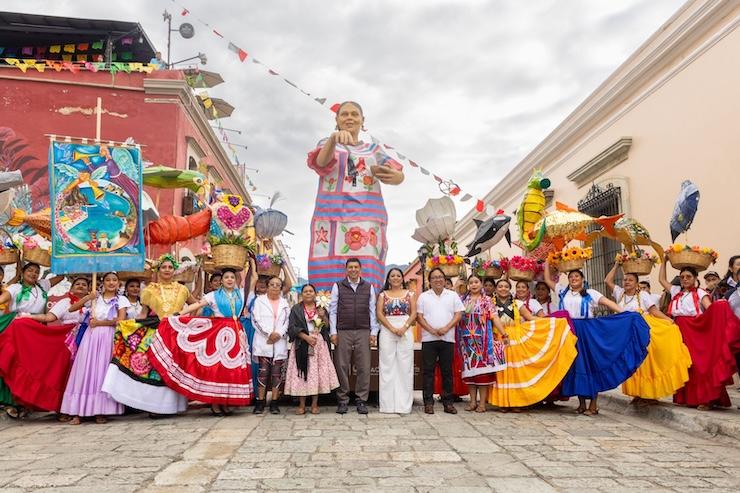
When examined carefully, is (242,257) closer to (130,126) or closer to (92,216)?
(92,216)

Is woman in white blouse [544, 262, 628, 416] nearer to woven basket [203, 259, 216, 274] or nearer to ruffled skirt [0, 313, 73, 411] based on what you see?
woven basket [203, 259, 216, 274]

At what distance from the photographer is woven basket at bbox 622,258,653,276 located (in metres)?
6.78

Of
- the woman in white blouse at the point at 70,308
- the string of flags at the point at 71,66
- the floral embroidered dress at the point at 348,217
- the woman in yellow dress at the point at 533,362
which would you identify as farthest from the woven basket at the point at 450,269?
the string of flags at the point at 71,66

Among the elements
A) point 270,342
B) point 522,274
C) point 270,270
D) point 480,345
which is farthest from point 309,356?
point 522,274

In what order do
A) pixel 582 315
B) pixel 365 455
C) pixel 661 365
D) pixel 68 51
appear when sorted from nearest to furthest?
pixel 365 455
pixel 661 365
pixel 582 315
pixel 68 51

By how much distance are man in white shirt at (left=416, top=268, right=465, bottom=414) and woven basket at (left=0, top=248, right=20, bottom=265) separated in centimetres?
436

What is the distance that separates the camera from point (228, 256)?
652cm

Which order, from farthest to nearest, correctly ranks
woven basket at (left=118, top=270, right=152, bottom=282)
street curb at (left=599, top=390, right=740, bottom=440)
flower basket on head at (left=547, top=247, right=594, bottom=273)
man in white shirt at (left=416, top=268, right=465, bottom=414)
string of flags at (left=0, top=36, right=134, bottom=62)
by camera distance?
string of flags at (left=0, top=36, right=134, bottom=62) < woven basket at (left=118, top=270, right=152, bottom=282) < flower basket on head at (left=547, top=247, right=594, bottom=273) < man in white shirt at (left=416, top=268, right=465, bottom=414) < street curb at (left=599, top=390, right=740, bottom=440)

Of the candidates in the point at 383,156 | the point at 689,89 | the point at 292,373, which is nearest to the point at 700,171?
the point at 689,89

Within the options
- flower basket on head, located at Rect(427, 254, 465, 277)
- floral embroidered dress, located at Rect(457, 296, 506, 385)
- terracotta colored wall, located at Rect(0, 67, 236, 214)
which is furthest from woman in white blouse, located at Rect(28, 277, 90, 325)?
terracotta colored wall, located at Rect(0, 67, 236, 214)

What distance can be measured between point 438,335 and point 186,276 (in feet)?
11.0

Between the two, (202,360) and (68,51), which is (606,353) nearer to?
(202,360)

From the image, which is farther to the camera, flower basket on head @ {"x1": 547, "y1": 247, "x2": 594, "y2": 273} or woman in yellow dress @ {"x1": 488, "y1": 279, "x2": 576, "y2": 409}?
flower basket on head @ {"x1": 547, "y1": 247, "x2": 594, "y2": 273}

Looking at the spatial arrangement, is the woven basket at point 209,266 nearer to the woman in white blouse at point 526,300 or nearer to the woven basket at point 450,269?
the woven basket at point 450,269
